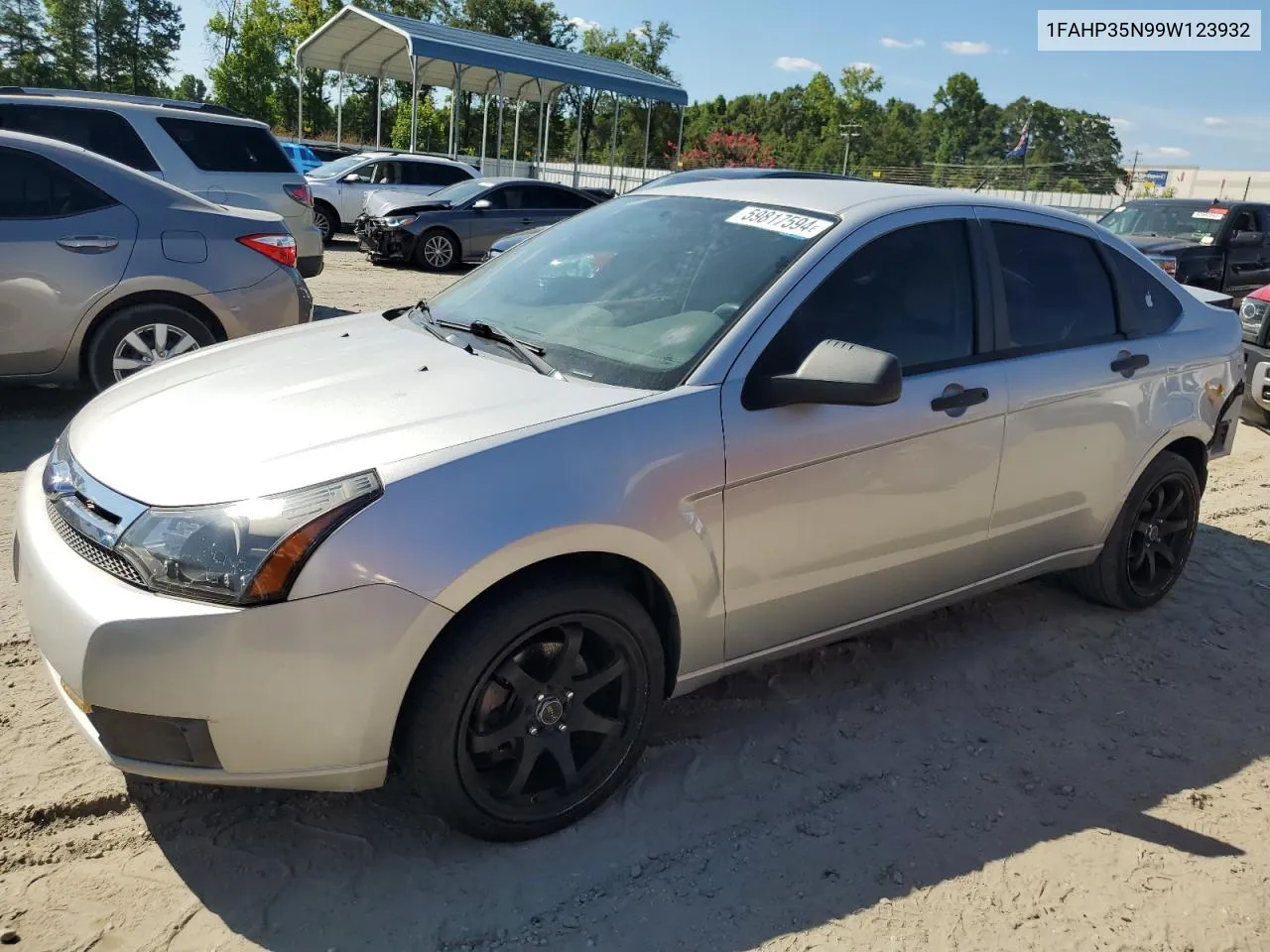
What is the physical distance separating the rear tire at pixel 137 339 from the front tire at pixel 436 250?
30.7 feet

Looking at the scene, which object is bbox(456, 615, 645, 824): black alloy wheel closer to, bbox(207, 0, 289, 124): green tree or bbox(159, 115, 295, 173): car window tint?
bbox(159, 115, 295, 173): car window tint

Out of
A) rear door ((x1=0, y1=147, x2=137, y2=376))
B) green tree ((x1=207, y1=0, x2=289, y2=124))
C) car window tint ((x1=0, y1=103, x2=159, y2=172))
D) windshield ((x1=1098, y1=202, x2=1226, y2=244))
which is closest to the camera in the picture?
rear door ((x1=0, y1=147, x2=137, y2=376))

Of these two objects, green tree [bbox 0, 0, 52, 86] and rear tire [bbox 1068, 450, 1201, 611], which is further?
green tree [bbox 0, 0, 52, 86]

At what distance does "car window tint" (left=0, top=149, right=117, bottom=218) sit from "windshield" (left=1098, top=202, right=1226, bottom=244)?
12.5 m

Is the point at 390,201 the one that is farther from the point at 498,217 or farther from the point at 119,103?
the point at 119,103

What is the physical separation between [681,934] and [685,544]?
968 mm

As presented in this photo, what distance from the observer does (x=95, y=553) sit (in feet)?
7.93

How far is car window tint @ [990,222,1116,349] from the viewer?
3695mm

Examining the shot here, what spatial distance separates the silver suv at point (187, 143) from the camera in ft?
25.9

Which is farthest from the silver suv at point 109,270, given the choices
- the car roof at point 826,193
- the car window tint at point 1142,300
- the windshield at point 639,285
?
the car window tint at point 1142,300

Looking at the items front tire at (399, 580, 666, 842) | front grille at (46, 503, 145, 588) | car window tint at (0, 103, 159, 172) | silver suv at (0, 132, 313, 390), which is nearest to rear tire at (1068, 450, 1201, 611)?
front tire at (399, 580, 666, 842)

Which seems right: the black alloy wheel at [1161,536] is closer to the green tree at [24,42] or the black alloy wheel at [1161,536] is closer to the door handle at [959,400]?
the door handle at [959,400]

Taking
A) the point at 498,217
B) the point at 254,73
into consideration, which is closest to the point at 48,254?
the point at 498,217

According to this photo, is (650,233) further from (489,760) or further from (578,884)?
(578,884)
